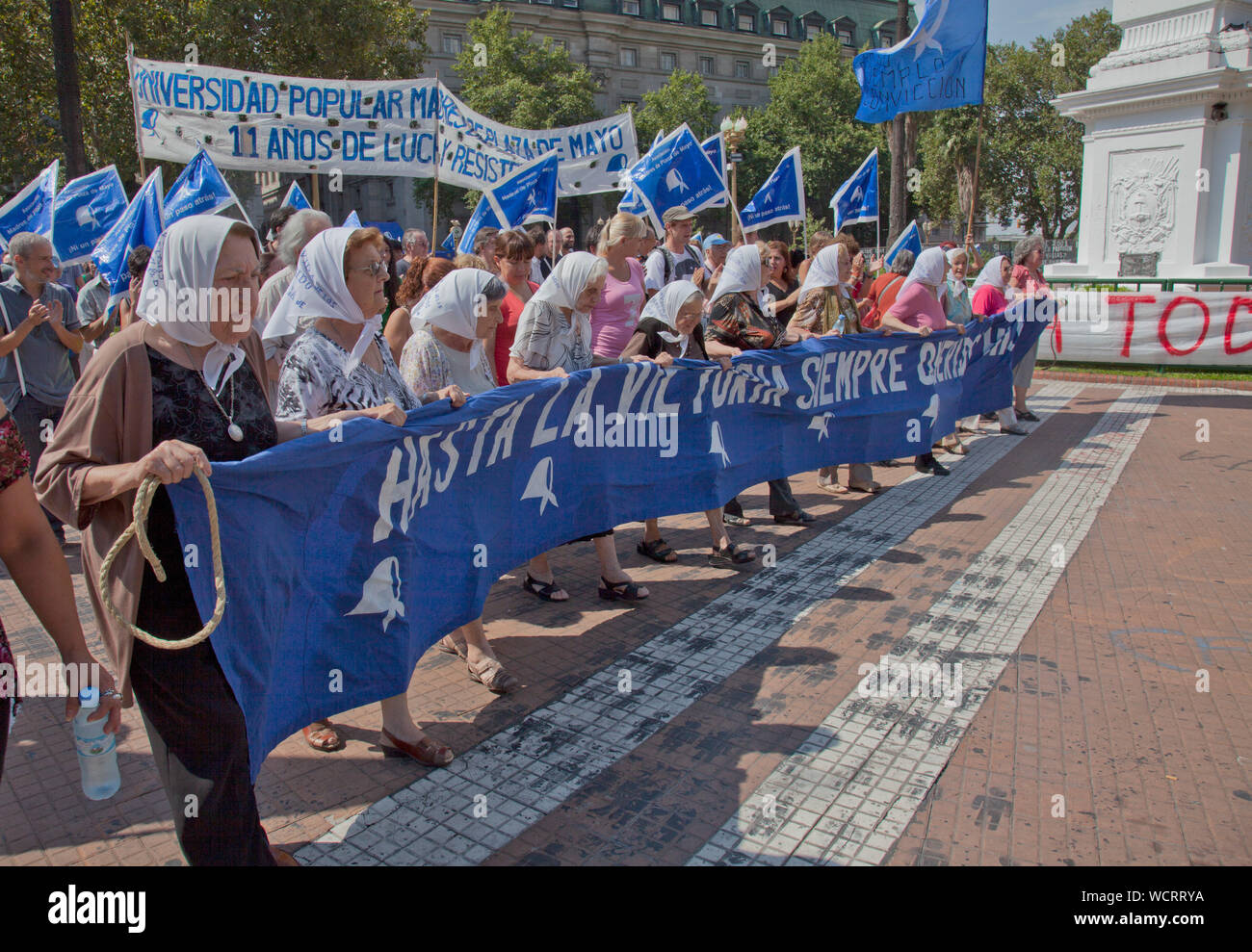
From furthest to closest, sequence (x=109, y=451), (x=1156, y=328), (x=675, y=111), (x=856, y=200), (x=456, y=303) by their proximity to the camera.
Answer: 1. (x=675, y=111)
2. (x=1156, y=328)
3. (x=856, y=200)
4. (x=456, y=303)
5. (x=109, y=451)

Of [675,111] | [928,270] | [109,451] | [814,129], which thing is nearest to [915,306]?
[928,270]

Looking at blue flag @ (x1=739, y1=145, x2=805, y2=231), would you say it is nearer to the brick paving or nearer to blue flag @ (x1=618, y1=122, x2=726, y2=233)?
blue flag @ (x1=618, y1=122, x2=726, y2=233)

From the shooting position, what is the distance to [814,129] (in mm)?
62531

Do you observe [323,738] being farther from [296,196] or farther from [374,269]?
[296,196]

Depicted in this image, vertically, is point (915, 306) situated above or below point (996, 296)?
below

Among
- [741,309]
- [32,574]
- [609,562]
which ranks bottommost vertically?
[609,562]

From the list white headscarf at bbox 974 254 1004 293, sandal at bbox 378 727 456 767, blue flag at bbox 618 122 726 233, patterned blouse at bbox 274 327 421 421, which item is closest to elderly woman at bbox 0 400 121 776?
patterned blouse at bbox 274 327 421 421

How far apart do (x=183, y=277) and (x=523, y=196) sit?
294 inches

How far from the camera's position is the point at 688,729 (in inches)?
154

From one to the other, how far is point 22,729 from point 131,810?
1.13 m

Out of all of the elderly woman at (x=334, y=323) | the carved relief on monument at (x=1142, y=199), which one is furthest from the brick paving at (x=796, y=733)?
the carved relief on monument at (x=1142, y=199)
